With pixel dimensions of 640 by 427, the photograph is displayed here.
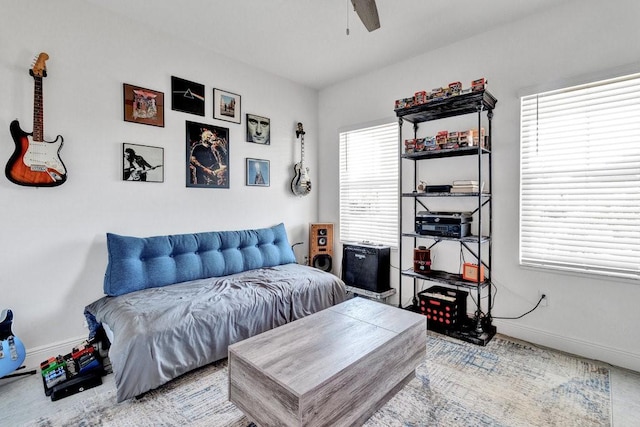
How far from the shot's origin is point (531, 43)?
2.66 meters

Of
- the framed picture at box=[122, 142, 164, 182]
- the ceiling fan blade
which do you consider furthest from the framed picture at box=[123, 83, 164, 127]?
the ceiling fan blade

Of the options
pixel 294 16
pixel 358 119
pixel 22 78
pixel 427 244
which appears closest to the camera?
pixel 22 78

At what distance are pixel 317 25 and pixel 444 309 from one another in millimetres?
2823

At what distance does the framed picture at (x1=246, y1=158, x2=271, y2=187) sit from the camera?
365 cm

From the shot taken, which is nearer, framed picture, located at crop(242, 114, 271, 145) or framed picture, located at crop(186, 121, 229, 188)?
framed picture, located at crop(186, 121, 229, 188)

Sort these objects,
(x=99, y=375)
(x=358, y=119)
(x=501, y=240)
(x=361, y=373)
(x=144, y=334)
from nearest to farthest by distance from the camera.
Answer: (x=361, y=373) < (x=144, y=334) < (x=99, y=375) < (x=501, y=240) < (x=358, y=119)

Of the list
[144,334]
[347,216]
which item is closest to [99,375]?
[144,334]

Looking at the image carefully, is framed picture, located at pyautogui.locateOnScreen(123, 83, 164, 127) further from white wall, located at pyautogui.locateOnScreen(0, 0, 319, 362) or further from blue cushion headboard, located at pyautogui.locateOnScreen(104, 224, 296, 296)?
blue cushion headboard, located at pyautogui.locateOnScreen(104, 224, 296, 296)

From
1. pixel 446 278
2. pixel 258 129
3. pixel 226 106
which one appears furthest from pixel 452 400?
pixel 226 106

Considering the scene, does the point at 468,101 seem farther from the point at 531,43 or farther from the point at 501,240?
the point at 501,240

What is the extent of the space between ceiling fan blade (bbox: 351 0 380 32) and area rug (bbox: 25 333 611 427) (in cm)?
223

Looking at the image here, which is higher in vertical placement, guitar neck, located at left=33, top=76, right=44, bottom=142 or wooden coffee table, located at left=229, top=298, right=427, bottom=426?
guitar neck, located at left=33, top=76, right=44, bottom=142

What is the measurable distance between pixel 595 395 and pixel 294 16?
138 inches

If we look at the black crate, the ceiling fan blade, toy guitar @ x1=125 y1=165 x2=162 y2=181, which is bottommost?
the black crate
